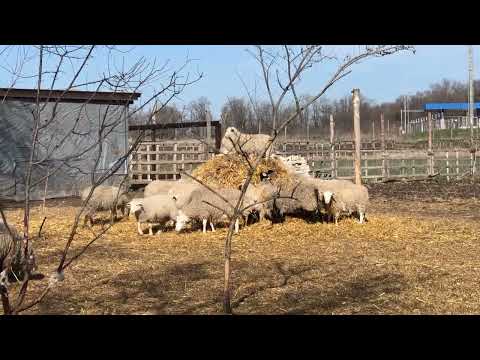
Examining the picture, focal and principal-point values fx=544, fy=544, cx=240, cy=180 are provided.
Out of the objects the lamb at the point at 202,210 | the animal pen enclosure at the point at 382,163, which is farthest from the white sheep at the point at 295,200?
the animal pen enclosure at the point at 382,163

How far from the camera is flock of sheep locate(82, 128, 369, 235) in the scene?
9.87 metres

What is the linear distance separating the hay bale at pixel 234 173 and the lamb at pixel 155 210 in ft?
4.56

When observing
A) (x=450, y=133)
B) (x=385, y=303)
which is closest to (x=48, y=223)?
(x=385, y=303)

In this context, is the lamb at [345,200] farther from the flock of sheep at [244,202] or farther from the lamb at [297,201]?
the lamb at [297,201]

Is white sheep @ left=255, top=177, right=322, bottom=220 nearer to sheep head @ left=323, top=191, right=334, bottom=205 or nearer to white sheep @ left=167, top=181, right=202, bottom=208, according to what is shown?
sheep head @ left=323, top=191, right=334, bottom=205

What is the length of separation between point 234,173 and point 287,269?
4.84m

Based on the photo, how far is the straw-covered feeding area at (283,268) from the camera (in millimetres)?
→ 5160

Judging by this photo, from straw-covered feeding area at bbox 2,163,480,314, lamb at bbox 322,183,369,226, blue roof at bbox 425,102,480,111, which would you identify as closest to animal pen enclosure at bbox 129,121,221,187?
straw-covered feeding area at bbox 2,163,480,314

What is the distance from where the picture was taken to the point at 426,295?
5422 millimetres

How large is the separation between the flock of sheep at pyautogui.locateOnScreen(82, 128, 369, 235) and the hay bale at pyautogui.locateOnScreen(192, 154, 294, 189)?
0.52 feet
